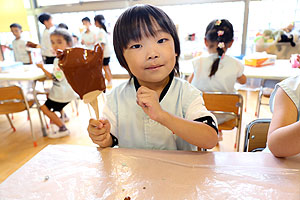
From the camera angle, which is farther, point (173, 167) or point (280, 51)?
point (280, 51)

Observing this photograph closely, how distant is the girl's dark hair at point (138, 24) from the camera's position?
0.72 meters

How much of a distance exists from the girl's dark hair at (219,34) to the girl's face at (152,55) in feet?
3.91

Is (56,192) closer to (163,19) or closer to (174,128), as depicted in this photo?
(174,128)

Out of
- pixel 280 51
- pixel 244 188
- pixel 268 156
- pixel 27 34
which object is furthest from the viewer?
pixel 27 34

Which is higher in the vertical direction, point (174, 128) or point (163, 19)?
point (163, 19)

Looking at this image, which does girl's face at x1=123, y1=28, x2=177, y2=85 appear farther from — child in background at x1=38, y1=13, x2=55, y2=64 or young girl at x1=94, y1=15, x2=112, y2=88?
young girl at x1=94, y1=15, x2=112, y2=88

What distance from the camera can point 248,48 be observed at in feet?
13.4

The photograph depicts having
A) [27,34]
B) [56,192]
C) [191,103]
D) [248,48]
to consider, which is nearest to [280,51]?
[248,48]

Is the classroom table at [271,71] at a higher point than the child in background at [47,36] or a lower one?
lower

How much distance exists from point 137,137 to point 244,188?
0.49 m

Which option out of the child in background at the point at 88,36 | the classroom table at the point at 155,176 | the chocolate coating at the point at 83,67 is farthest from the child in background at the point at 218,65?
the child in background at the point at 88,36

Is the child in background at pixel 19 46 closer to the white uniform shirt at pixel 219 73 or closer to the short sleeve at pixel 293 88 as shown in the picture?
the white uniform shirt at pixel 219 73

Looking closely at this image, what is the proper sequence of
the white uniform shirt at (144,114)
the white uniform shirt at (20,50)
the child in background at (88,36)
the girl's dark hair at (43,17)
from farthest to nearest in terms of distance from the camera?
the child in background at (88,36), the white uniform shirt at (20,50), the girl's dark hair at (43,17), the white uniform shirt at (144,114)

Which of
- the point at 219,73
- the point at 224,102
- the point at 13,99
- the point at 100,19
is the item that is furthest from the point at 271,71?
the point at 100,19
